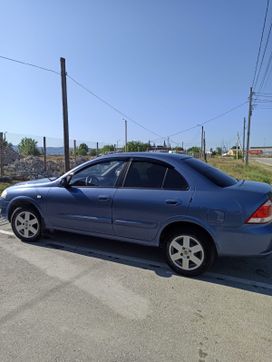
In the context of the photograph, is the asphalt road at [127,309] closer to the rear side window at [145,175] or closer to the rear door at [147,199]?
the rear door at [147,199]

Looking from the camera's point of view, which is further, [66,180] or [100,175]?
[66,180]

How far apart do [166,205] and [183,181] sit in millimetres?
385

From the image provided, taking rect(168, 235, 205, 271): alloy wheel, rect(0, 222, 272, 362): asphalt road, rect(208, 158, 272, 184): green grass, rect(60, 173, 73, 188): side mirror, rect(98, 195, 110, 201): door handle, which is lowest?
rect(0, 222, 272, 362): asphalt road

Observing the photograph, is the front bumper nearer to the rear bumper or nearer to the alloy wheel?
the alloy wheel

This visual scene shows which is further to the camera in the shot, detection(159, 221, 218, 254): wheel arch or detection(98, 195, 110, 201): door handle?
detection(98, 195, 110, 201): door handle

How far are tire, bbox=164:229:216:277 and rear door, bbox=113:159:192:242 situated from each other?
26 cm

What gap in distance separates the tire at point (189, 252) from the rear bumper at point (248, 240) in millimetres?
233

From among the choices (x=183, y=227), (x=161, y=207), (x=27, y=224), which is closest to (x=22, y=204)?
(x=27, y=224)

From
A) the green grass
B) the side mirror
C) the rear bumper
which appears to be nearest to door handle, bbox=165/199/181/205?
the rear bumper

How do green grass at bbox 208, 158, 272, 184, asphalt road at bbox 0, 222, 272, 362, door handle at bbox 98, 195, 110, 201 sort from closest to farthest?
1. asphalt road at bbox 0, 222, 272, 362
2. door handle at bbox 98, 195, 110, 201
3. green grass at bbox 208, 158, 272, 184

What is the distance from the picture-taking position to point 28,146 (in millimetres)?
42906

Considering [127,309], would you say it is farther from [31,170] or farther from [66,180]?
[31,170]

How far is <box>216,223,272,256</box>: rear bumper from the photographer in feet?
13.2

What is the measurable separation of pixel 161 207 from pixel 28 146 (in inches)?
1616
